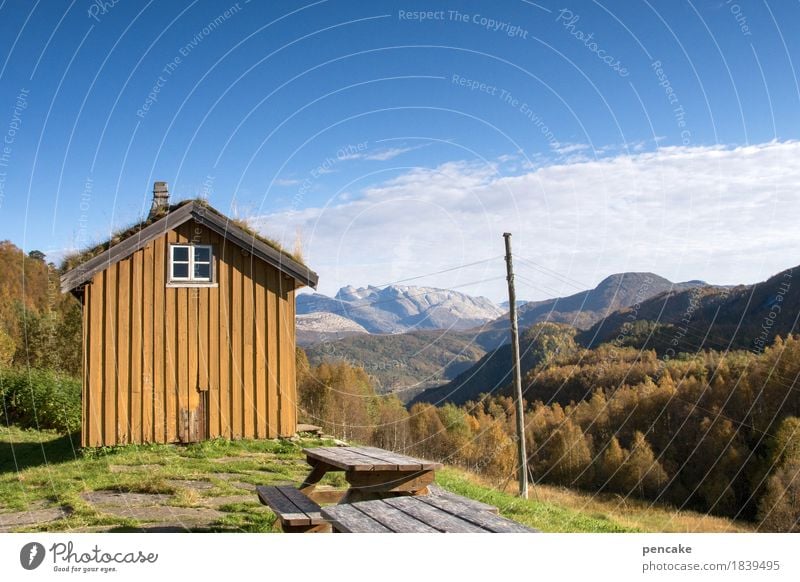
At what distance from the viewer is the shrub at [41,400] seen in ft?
73.8

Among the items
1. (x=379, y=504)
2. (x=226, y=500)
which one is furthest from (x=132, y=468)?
(x=379, y=504)

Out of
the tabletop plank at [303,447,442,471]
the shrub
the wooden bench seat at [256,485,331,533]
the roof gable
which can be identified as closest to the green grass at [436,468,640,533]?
the tabletop plank at [303,447,442,471]

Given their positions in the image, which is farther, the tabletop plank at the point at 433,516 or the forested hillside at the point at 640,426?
the forested hillside at the point at 640,426

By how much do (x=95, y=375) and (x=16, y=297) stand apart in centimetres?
3619

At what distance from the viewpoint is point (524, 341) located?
9931 cm

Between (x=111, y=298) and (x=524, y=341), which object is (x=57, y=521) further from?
(x=524, y=341)

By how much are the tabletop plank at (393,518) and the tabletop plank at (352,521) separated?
42 millimetres

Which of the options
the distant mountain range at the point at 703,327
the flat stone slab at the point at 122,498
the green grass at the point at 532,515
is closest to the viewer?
the flat stone slab at the point at 122,498

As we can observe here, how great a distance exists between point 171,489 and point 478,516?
6964 mm

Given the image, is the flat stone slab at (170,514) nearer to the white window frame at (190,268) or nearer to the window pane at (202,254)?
the white window frame at (190,268)

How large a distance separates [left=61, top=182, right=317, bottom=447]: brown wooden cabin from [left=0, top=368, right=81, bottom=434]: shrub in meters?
8.04

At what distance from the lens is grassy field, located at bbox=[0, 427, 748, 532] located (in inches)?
330

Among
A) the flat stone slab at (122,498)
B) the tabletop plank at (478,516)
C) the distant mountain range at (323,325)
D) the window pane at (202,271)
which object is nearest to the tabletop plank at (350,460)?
the tabletop plank at (478,516)

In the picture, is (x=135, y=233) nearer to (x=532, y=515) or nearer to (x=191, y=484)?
(x=191, y=484)
